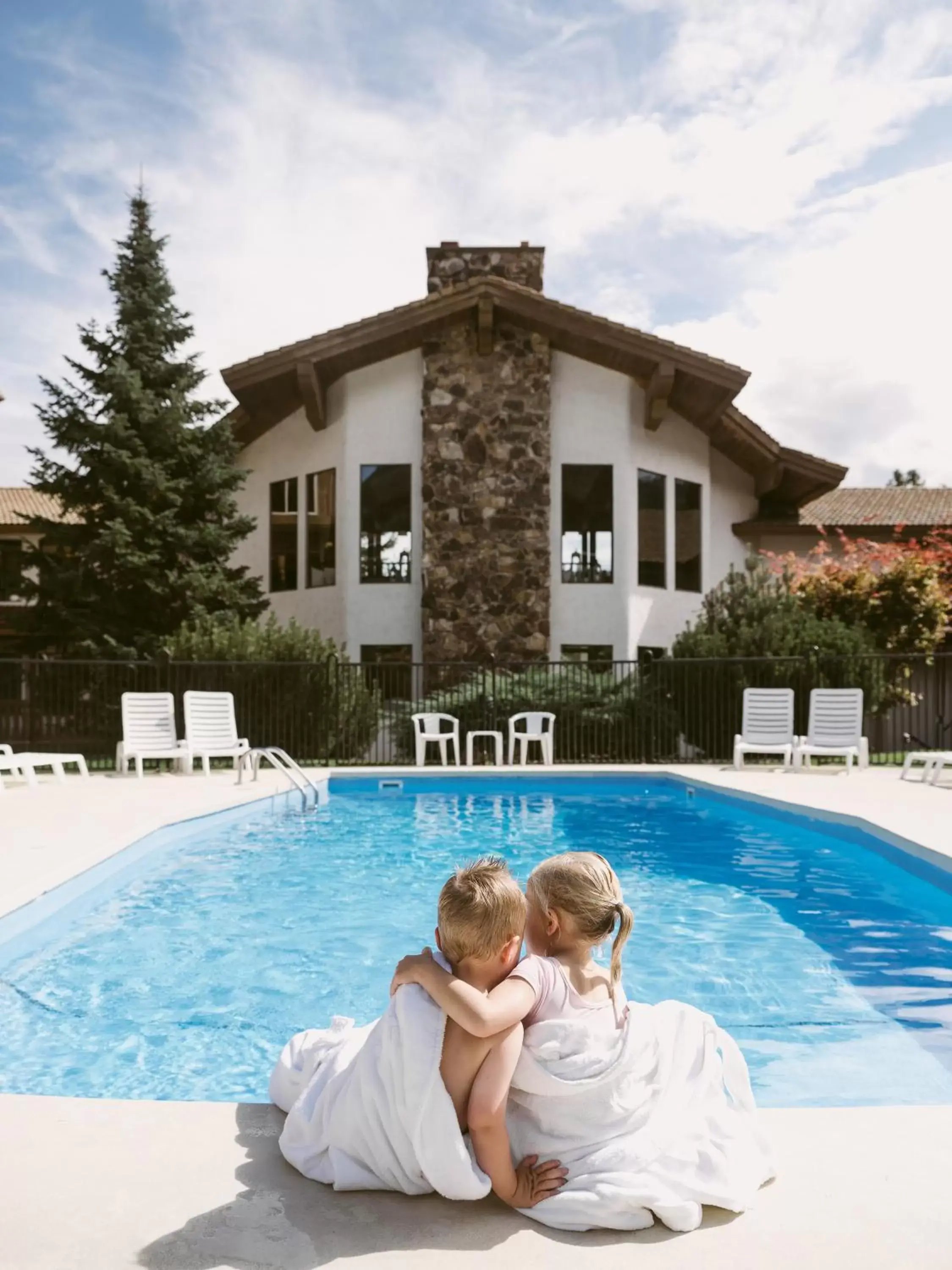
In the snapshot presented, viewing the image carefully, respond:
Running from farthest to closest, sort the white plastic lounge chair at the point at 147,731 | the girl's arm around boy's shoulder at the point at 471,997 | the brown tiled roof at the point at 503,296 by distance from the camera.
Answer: the brown tiled roof at the point at 503,296 < the white plastic lounge chair at the point at 147,731 < the girl's arm around boy's shoulder at the point at 471,997

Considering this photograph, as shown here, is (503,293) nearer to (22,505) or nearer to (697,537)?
(697,537)

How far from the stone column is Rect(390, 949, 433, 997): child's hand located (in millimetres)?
15502

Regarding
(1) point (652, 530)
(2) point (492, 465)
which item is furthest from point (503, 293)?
(1) point (652, 530)

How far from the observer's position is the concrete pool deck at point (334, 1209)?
6.64 ft

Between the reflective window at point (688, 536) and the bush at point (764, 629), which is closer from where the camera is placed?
the bush at point (764, 629)

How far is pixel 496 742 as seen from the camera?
49.3 feet

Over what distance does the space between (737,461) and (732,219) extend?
5852 mm

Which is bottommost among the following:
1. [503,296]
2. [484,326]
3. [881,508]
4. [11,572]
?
[11,572]

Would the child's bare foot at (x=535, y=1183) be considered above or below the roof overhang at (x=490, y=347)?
below

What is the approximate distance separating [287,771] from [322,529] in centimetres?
786

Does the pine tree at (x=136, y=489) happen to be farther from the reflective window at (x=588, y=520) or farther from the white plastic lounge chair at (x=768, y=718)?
the white plastic lounge chair at (x=768, y=718)

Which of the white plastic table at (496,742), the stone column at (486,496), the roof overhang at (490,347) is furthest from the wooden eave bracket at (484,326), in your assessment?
the white plastic table at (496,742)

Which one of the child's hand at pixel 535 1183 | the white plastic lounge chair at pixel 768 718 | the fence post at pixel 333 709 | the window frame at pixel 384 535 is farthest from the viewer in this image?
the window frame at pixel 384 535

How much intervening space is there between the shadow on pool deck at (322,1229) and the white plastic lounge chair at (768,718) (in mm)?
12214
